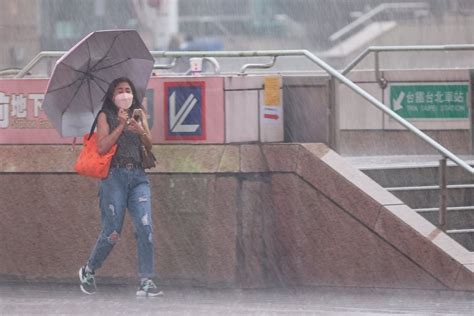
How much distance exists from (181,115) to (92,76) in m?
1.05

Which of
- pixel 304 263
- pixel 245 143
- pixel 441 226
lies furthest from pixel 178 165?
pixel 441 226

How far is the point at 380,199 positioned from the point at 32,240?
122 inches

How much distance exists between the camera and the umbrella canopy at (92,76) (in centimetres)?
1082

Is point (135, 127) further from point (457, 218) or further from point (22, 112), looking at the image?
point (457, 218)

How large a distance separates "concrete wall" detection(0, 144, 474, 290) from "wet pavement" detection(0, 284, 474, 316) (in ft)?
0.40

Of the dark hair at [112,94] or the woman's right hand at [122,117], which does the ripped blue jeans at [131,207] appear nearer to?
the woman's right hand at [122,117]

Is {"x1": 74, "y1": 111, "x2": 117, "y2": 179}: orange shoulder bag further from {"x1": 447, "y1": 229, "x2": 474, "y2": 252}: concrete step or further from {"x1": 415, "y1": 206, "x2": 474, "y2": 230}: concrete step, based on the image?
{"x1": 447, "y1": 229, "x2": 474, "y2": 252}: concrete step

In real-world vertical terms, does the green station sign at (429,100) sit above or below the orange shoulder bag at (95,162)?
above

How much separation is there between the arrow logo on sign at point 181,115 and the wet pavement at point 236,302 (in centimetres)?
135

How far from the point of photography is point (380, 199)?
11227 mm

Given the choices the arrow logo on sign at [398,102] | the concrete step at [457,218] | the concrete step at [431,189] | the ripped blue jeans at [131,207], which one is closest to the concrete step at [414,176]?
the concrete step at [431,189]

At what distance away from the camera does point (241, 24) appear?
115 feet

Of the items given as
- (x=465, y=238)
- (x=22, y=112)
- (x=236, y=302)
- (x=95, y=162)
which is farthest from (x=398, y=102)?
(x=95, y=162)

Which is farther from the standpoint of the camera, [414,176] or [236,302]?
[414,176]
